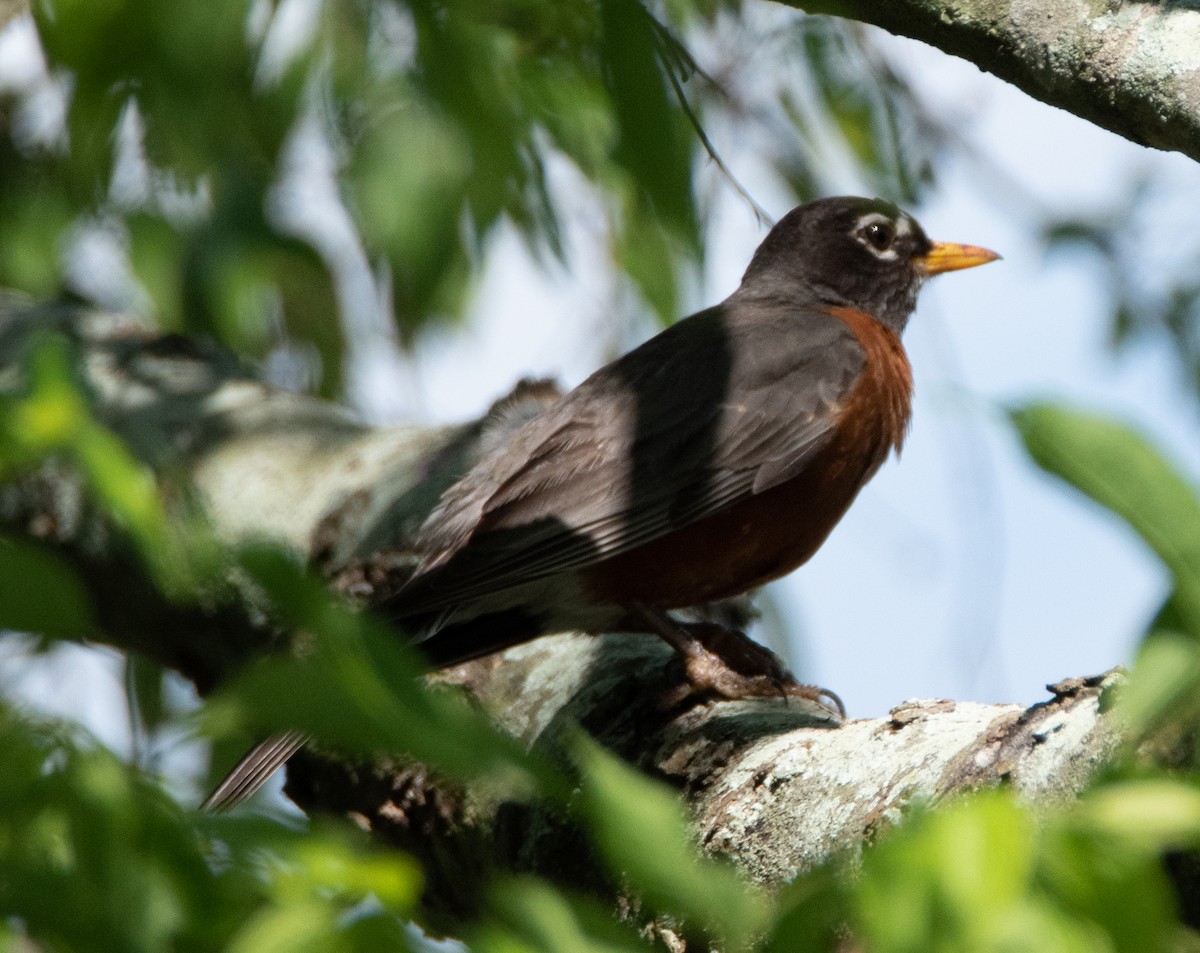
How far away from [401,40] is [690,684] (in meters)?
1.39

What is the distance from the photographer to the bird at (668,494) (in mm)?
3424

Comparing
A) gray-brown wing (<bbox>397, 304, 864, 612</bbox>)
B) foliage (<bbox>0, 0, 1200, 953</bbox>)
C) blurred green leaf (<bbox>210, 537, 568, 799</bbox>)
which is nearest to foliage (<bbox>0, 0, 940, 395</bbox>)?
foliage (<bbox>0, 0, 1200, 953</bbox>)

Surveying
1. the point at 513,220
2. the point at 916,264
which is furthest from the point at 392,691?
the point at 916,264

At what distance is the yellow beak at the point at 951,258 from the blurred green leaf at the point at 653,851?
13.8 ft

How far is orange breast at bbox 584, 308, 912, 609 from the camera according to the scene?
3.63m

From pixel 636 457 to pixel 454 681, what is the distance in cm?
76

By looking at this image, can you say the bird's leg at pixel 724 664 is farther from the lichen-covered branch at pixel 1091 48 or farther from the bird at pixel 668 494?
the lichen-covered branch at pixel 1091 48

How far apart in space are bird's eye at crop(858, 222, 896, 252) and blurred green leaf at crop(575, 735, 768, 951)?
4.19 metres

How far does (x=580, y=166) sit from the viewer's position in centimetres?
318

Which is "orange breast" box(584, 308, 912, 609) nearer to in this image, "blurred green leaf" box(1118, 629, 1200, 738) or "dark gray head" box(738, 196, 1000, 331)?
"dark gray head" box(738, 196, 1000, 331)

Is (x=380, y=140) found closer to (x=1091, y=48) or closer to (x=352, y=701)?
(x=1091, y=48)

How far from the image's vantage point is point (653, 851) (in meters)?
0.91

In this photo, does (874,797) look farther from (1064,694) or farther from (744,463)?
(744,463)

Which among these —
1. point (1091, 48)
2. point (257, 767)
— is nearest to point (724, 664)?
point (257, 767)
